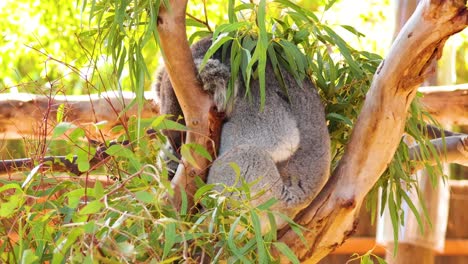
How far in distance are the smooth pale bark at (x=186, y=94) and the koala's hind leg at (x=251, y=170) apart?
0.17 feet

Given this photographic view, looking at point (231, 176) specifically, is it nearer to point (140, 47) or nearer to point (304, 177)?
point (304, 177)

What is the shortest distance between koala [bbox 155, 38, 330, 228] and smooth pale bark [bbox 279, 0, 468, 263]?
0.57ft

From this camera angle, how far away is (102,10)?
248 cm

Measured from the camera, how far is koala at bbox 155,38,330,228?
9.46 ft

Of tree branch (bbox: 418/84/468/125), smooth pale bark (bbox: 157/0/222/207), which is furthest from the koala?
tree branch (bbox: 418/84/468/125)

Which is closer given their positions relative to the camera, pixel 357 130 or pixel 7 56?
pixel 357 130

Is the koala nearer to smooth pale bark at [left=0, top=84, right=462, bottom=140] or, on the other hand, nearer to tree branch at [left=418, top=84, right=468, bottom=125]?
smooth pale bark at [left=0, top=84, right=462, bottom=140]

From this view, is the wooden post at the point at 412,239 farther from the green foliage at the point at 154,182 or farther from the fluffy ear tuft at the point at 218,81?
the fluffy ear tuft at the point at 218,81

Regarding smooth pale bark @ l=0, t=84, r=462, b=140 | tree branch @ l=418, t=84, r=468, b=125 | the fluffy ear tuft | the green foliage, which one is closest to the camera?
the green foliage

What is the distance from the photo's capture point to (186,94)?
2.56m

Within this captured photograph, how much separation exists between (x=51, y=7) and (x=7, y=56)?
0.52m

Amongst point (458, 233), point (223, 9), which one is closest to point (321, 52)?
point (223, 9)

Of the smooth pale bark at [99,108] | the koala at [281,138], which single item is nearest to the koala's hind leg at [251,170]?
the koala at [281,138]

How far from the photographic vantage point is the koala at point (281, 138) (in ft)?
9.46
